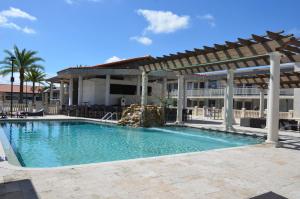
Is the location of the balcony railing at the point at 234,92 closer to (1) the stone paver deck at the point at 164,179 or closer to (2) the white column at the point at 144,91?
(2) the white column at the point at 144,91

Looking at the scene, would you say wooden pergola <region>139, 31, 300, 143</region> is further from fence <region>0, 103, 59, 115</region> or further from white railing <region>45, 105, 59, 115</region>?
fence <region>0, 103, 59, 115</region>

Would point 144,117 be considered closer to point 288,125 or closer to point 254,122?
point 254,122

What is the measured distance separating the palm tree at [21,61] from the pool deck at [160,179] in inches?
1238

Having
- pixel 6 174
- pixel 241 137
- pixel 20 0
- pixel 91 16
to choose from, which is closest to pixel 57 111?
pixel 91 16

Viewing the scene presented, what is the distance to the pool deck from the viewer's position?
441 centimetres

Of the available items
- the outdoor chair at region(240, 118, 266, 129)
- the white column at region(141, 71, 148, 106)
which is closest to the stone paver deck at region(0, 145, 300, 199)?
the outdoor chair at region(240, 118, 266, 129)

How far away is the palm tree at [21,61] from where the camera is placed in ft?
112

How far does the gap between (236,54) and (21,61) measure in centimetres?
Result: 2962

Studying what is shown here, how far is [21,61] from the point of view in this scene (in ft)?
113

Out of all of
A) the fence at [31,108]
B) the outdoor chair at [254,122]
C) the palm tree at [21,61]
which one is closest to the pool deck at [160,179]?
the outdoor chair at [254,122]

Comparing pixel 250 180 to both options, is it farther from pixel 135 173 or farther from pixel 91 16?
pixel 91 16

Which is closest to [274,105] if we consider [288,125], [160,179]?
[160,179]

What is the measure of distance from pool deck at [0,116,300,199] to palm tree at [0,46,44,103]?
31435 mm

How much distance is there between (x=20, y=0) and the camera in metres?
11.5
